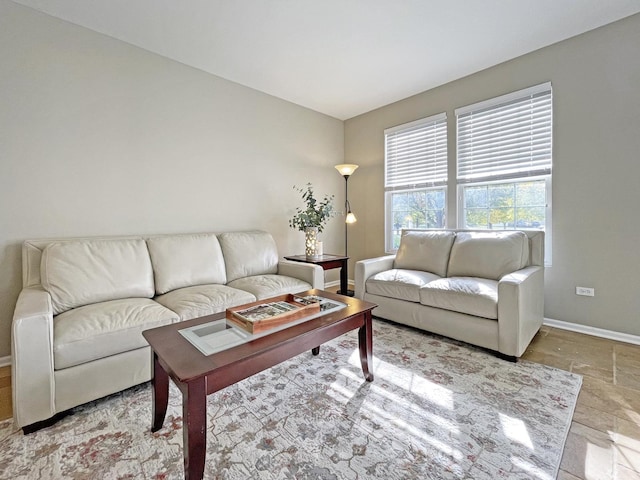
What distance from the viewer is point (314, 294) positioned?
2.12 meters

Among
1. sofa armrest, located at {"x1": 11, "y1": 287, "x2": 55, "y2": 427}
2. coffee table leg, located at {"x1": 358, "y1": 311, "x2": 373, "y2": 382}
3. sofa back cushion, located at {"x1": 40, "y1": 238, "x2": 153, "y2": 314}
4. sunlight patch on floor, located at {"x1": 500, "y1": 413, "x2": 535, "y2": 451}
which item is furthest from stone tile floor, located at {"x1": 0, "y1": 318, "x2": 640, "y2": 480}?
coffee table leg, located at {"x1": 358, "y1": 311, "x2": 373, "y2": 382}

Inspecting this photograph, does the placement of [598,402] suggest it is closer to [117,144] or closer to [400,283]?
[400,283]

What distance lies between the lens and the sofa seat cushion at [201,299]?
1.99 m

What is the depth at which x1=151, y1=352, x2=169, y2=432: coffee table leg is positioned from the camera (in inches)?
55.3

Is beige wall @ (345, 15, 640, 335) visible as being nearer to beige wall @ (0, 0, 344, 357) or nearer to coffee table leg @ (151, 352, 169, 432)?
beige wall @ (0, 0, 344, 357)

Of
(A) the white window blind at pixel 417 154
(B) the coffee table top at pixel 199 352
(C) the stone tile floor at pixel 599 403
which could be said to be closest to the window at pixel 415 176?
(A) the white window blind at pixel 417 154

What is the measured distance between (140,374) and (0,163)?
180cm

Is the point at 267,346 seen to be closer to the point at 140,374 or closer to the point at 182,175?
the point at 140,374

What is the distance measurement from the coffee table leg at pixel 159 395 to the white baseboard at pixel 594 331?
10.6 feet

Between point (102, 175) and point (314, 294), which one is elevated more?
point (102, 175)

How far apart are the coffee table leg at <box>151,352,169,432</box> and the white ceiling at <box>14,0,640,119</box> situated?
2.46 m

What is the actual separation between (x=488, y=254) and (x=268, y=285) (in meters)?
1.97

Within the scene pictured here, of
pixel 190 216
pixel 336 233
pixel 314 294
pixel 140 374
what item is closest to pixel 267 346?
pixel 314 294

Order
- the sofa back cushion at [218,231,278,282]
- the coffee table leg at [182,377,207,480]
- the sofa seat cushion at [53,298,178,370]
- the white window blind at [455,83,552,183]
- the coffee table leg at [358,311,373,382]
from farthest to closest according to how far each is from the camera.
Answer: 1. the sofa back cushion at [218,231,278,282]
2. the white window blind at [455,83,552,183]
3. the coffee table leg at [358,311,373,382]
4. the sofa seat cushion at [53,298,178,370]
5. the coffee table leg at [182,377,207,480]
